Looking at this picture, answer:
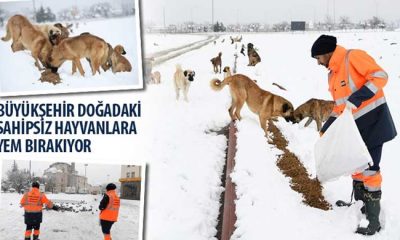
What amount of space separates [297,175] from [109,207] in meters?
0.95

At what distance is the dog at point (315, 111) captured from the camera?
243 cm

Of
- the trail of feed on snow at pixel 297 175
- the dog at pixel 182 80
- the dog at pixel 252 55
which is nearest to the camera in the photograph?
the trail of feed on snow at pixel 297 175

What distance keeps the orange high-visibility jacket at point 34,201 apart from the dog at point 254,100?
107 cm

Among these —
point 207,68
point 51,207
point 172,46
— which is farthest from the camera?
point 207,68

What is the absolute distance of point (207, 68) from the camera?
266cm

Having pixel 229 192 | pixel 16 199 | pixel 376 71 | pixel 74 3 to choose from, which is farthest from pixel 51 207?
pixel 376 71

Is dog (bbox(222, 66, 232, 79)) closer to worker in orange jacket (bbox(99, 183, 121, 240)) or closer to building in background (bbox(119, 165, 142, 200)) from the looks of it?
building in background (bbox(119, 165, 142, 200))

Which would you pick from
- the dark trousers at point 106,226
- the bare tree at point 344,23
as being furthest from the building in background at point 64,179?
the bare tree at point 344,23

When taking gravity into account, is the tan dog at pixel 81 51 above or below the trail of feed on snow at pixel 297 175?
above

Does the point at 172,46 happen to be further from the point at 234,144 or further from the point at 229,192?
the point at 229,192

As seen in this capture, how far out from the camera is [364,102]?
6.67 feet

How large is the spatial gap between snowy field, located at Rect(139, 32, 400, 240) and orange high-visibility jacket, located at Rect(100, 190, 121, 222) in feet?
0.47

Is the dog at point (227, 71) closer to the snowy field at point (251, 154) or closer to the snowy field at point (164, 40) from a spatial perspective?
the snowy field at point (251, 154)

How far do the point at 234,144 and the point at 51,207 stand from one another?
100 centimetres
